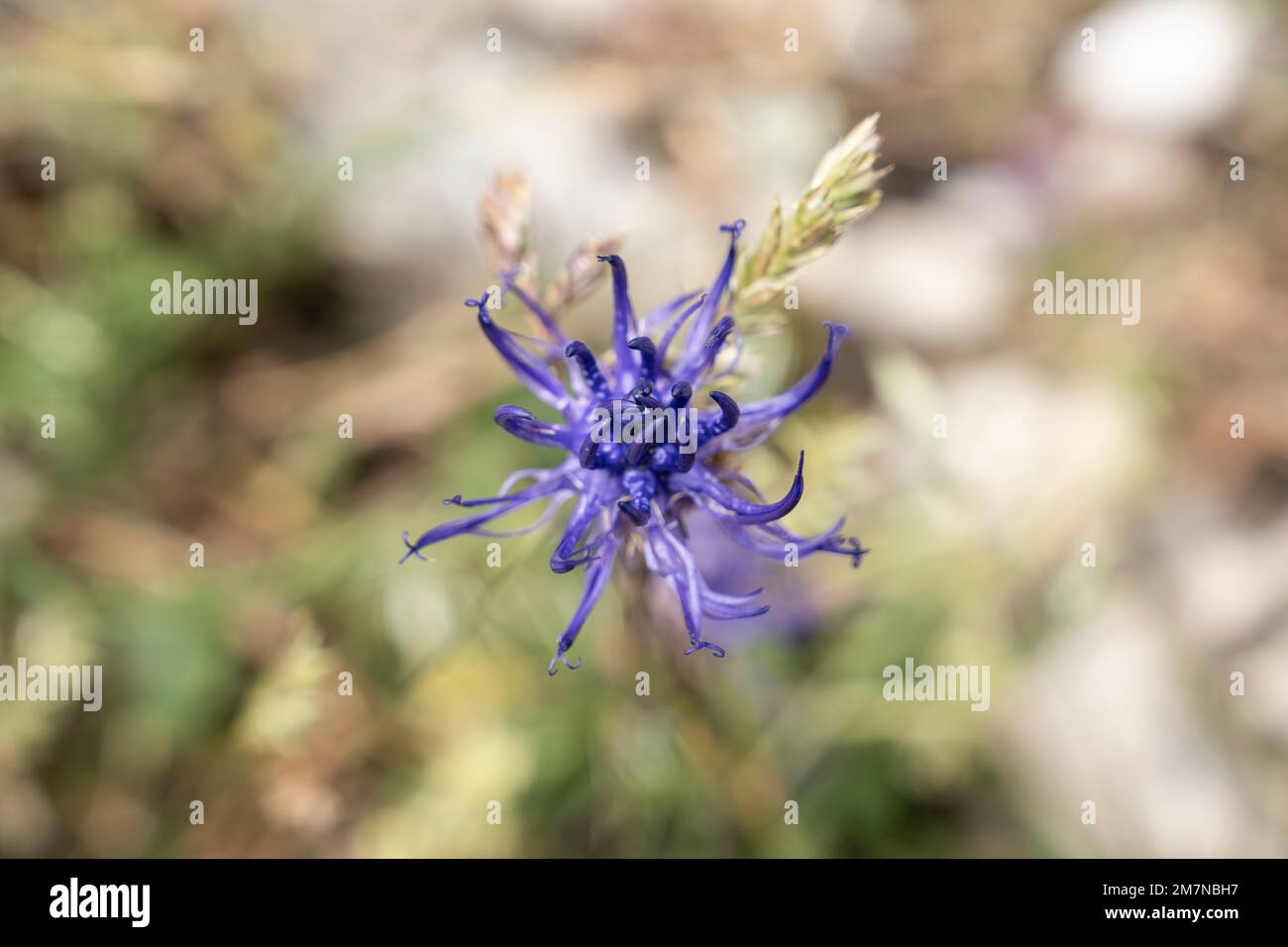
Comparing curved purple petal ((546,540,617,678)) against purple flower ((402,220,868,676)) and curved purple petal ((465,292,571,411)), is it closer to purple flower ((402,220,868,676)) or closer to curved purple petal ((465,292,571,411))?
purple flower ((402,220,868,676))

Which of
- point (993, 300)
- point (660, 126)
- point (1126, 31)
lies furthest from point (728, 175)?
point (1126, 31)

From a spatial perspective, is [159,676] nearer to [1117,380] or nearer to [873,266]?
[873,266]

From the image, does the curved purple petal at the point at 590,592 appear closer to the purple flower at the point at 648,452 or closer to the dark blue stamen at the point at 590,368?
the purple flower at the point at 648,452

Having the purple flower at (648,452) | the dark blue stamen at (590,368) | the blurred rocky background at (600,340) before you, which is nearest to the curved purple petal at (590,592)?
the purple flower at (648,452)

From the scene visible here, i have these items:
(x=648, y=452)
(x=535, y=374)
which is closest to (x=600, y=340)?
(x=535, y=374)

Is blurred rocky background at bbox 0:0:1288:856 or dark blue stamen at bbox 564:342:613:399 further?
blurred rocky background at bbox 0:0:1288:856

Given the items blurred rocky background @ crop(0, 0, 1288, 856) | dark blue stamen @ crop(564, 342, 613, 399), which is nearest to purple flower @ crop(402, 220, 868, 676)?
dark blue stamen @ crop(564, 342, 613, 399)
